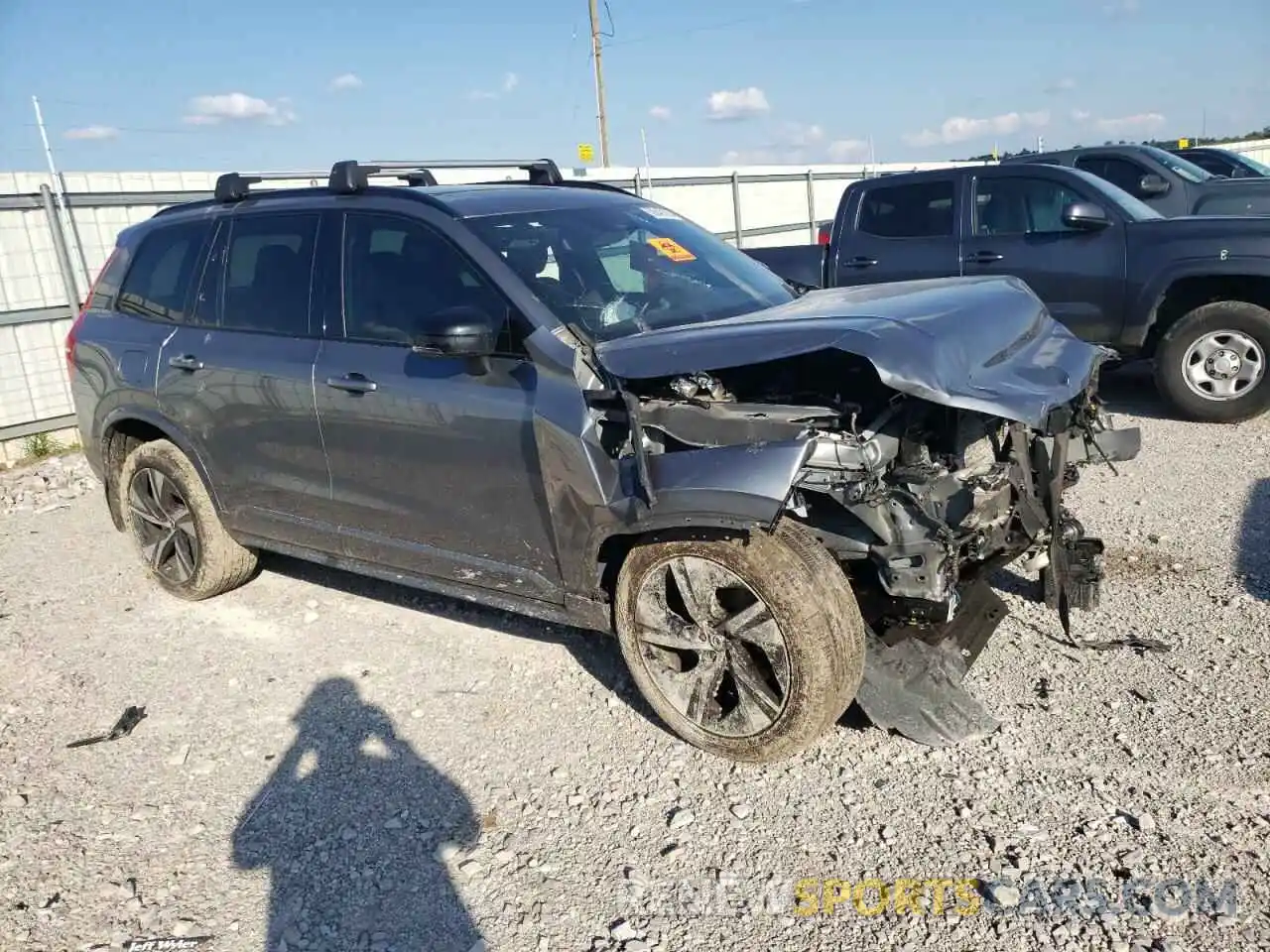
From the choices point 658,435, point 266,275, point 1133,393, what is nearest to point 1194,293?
point 1133,393

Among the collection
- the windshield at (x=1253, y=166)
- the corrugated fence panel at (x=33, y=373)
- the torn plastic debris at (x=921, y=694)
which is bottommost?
the torn plastic debris at (x=921, y=694)

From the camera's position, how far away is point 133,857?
3174 mm

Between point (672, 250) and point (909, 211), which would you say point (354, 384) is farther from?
point (909, 211)

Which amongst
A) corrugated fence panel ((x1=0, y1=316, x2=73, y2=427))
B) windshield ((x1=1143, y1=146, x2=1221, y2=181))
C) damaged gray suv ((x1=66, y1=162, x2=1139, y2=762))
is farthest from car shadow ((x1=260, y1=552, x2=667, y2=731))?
windshield ((x1=1143, y1=146, x2=1221, y2=181))

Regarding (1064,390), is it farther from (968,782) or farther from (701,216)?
(701,216)

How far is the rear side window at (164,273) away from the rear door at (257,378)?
Result: 0.14 metres

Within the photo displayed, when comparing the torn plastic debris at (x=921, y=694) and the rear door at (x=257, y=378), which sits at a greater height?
the rear door at (x=257, y=378)

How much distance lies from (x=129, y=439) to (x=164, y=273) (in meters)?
0.98

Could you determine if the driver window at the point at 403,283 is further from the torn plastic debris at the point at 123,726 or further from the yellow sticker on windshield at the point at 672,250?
the torn plastic debris at the point at 123,726

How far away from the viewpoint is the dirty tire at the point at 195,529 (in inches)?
195

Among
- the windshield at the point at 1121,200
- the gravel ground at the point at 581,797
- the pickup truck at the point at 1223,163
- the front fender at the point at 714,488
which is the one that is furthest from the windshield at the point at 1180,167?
the front fender at the point at 714,488

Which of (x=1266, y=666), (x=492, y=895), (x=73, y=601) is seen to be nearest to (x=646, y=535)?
(x=492, y=895)

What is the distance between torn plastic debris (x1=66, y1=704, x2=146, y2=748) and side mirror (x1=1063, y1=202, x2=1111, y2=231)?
6767mm

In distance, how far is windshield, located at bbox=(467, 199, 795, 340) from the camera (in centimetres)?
371
